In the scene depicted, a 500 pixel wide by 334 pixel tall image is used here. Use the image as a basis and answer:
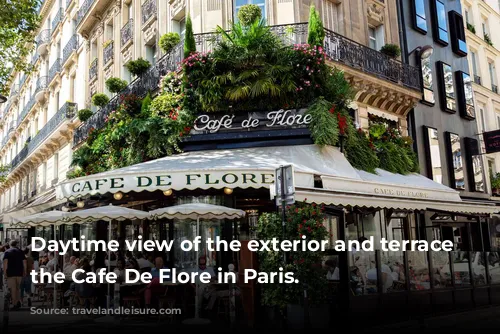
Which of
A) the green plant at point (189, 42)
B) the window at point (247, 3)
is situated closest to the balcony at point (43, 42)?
the window at point (247, 3)

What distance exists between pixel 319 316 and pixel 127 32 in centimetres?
1445

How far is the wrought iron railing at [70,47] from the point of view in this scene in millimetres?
24844

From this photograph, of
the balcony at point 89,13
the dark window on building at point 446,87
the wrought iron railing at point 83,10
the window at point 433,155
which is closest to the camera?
the window at point 433,155

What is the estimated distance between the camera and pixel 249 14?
13250 millimetres

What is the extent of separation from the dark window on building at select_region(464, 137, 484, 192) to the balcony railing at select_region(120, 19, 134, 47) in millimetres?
13831

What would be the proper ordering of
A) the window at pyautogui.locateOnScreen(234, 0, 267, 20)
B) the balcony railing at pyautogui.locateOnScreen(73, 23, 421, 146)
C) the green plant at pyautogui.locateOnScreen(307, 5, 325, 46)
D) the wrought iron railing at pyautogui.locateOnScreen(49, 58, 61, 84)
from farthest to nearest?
the wrought iron railing at pyautogui.locateOnScreen(49, 58, 61, 84) → the window at pyautogui.locateOnScreen(234, 0, 267, 20) → the balcony railing at pyautogui.locateOnScreen(73, 23, 421, 146) → the green plant at pyautogui.locateOnScreen(307, 5, 325, 46)

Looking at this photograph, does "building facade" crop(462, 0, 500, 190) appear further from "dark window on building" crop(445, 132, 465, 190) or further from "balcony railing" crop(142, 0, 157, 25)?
"balcony railing" crop(142, 0, 157, 25)

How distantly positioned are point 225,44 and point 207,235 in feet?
16.2

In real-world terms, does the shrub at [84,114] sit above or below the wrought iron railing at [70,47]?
below

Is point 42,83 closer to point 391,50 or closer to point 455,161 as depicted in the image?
point 391,50

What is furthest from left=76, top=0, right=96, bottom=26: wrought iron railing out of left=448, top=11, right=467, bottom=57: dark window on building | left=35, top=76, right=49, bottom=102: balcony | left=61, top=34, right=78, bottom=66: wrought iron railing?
left=448, top=11, right=467, bottom=57: dark window on building

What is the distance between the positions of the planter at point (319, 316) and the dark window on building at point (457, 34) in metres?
16.3

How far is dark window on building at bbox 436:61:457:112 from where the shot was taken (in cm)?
1959

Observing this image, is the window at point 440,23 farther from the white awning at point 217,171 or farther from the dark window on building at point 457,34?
the white awning at point 217,171
